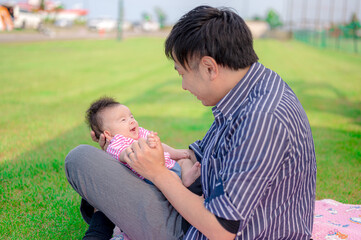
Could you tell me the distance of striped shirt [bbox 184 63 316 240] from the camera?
139cm

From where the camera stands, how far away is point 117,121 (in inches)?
102

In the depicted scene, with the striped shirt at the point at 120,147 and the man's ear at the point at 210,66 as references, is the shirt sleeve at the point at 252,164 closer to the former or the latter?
the man's ear at the point at 210,66

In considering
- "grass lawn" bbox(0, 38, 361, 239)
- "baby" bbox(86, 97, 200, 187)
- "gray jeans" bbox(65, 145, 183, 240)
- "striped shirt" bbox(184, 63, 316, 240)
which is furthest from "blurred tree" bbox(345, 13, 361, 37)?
"gray jeans" bbox(65, 145, 183, 240)

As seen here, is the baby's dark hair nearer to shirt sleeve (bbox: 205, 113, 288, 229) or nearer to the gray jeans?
the gray jeans

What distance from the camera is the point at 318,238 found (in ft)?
7.65

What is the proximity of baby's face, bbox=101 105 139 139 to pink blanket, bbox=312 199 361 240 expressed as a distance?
138 cm

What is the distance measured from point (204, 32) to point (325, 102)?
7.35 metres

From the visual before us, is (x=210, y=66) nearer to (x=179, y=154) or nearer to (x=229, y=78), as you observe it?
(x=229, y=78)

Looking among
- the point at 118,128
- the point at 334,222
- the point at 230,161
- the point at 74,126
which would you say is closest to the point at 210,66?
the point at 230,161

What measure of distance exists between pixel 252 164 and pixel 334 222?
1.55 m

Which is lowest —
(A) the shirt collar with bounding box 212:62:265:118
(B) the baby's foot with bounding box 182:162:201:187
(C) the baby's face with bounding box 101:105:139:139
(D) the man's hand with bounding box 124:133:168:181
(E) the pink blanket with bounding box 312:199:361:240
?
(E) the pink blanket with bounding box 312:199:361:240

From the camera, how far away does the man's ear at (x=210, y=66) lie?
1.56 m

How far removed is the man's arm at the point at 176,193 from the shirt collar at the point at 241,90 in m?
0.35

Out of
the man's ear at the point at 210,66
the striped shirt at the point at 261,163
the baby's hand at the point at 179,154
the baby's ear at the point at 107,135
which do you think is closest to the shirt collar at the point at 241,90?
the striped shirt at the point at 261,163
